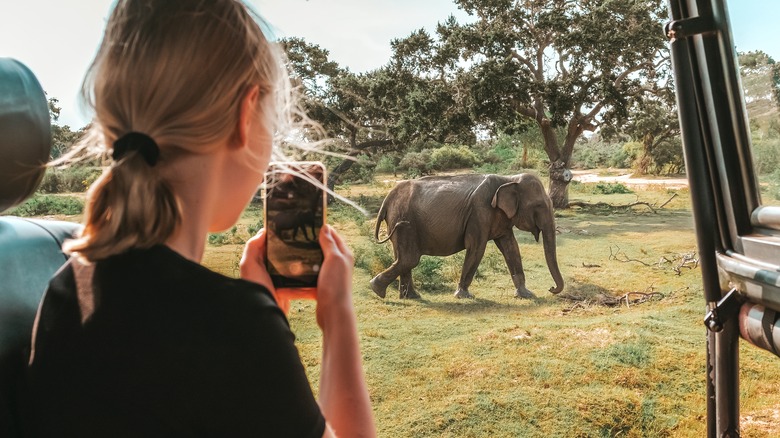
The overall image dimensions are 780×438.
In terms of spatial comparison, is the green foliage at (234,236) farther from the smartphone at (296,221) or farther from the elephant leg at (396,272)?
the smartphone at (296,221)

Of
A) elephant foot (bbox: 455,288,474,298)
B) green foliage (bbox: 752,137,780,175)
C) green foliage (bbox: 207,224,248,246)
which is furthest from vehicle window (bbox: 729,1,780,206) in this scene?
elephant foot (bbox: 455,288,474,298)

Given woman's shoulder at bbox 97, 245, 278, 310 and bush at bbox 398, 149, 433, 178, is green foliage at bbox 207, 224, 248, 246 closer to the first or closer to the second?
bush at bbox 398, 149, 433, 178

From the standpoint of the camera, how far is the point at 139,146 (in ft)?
1.37

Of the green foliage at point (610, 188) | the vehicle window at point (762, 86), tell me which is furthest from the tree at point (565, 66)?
the vehicle window at point (762, 86)

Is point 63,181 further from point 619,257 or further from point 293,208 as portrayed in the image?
point 619,257

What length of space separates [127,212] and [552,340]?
175 cm

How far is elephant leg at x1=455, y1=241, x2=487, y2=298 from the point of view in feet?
7.97

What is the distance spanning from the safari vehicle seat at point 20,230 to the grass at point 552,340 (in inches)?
48.5

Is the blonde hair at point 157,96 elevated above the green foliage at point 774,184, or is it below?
above

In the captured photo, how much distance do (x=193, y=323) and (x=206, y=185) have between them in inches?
4.3

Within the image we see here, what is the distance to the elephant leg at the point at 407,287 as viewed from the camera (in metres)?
2.39

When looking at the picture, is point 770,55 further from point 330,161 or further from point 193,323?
point 330,161

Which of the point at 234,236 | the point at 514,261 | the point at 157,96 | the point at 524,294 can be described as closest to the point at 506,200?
the point at 514,261

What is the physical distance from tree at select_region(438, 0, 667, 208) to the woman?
2.05 meters
